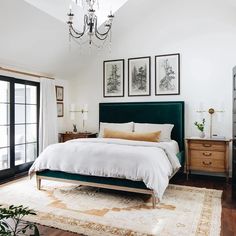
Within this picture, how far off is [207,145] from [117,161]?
6.37 ft

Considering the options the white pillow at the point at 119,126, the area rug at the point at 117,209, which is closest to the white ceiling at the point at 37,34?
the white pillow at the point at 119,126

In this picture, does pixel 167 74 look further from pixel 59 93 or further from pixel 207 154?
pixel 59 93

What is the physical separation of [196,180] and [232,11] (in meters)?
3.16

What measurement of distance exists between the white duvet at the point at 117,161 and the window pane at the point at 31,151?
146 cm

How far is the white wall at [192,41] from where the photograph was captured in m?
4.47

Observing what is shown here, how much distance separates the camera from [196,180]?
14.3 feet

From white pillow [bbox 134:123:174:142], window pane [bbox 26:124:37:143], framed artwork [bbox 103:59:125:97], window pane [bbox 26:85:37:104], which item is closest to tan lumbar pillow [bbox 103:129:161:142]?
white pillow [bbox 134:123:174:142]

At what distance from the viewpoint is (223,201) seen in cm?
324

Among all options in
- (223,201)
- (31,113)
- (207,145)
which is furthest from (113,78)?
(223,201)

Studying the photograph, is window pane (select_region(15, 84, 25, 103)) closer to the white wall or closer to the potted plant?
the white wall

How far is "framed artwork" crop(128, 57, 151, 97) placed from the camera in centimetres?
518

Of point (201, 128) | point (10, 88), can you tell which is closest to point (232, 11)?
point (201, 128)

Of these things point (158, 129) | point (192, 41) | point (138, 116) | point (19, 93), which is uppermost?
point (192, 41)

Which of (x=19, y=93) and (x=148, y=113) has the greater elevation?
(x=19, y=93)
